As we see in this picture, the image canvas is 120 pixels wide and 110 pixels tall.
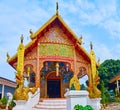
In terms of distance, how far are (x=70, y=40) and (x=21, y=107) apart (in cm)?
651

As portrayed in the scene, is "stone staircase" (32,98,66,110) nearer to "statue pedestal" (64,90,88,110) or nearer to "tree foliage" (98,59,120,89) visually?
"statue pedestal" (64,90,88,110)

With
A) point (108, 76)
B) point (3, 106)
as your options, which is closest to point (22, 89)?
point (3, 106)

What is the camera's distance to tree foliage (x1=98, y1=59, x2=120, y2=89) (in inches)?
1062

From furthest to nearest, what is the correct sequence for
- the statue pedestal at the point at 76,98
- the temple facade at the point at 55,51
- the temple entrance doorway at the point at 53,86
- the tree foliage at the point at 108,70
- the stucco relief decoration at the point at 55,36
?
the tree foliage at the point at 108,70 < the temple entrance doorway at the point at 53,86 < the stucco relief decoration at the point at 55,36 < the temple facade at the point at 55,51 < the statue pedestal at the point at 76,98

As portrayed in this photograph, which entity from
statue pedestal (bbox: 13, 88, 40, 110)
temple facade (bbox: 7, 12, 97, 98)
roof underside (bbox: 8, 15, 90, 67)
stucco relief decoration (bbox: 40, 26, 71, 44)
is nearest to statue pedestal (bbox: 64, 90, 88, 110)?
statue pedestal (bbox: 13, 88, 40, 110)

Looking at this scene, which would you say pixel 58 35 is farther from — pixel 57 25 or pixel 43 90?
pixel 43 90

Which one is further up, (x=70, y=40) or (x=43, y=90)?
(x=70, y=40)

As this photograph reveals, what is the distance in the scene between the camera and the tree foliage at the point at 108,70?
88.5 ft

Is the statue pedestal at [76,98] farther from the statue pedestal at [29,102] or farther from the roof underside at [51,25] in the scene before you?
the roof underside at [51,25]

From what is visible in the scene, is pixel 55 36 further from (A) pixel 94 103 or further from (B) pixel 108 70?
(B) pixel 108 70

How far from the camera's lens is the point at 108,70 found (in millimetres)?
28844

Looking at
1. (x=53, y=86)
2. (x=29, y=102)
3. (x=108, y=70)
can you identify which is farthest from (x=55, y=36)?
(x=108, y=70)

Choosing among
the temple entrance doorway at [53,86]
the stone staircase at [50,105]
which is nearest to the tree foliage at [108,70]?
the temple entrance doorway at [53,86]

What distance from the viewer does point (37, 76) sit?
1248 centimetres
